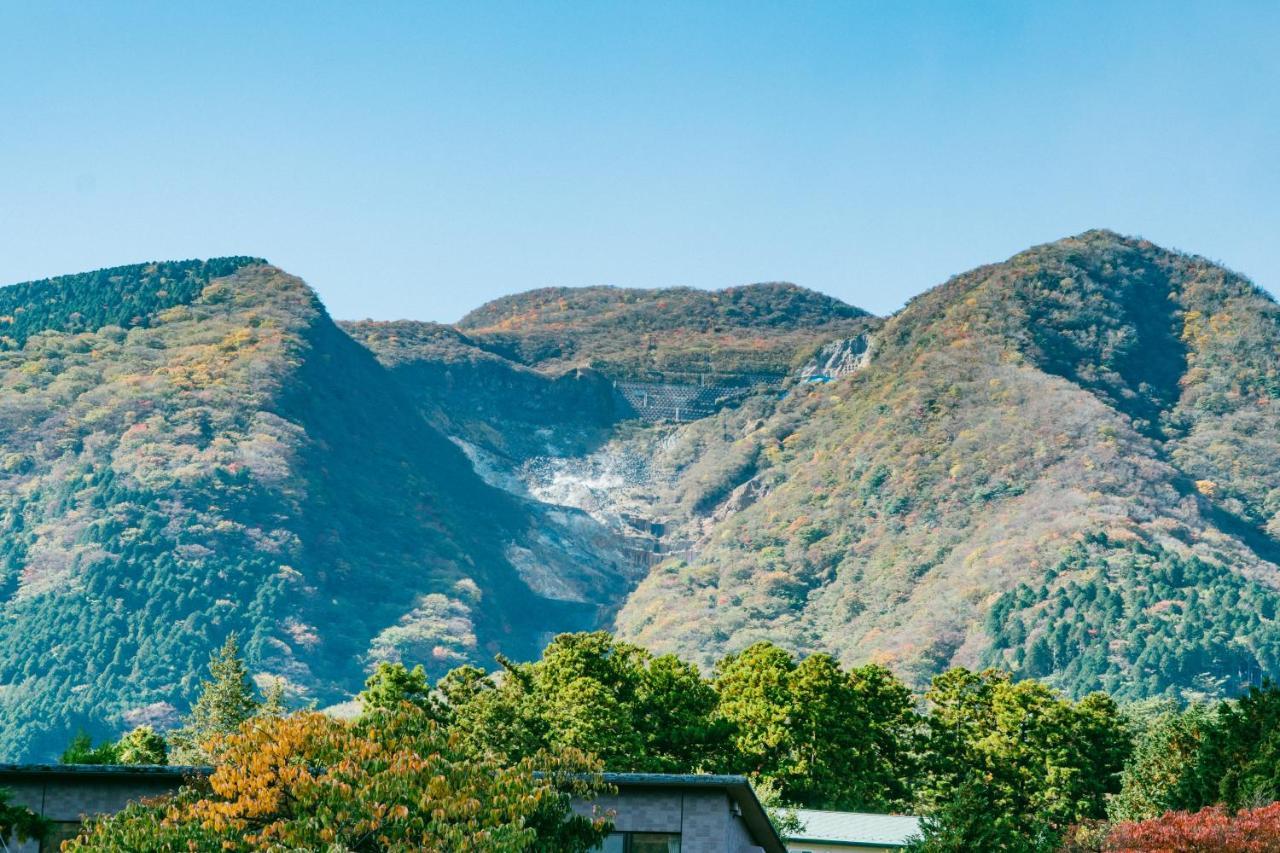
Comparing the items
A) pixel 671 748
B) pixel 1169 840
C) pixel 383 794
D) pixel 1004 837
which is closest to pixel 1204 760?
pixel 1004 837

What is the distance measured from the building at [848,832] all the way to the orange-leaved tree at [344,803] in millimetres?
44621

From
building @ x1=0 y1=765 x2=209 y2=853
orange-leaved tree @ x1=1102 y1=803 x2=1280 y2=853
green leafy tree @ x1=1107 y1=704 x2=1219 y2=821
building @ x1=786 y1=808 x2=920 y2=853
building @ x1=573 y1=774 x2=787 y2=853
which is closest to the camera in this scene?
building @ x1=573 y1=774 x2=787 y2=853

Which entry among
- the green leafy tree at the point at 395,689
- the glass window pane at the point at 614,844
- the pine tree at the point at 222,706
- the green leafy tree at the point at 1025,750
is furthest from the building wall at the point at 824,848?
the glass window pane at the point at 614,844

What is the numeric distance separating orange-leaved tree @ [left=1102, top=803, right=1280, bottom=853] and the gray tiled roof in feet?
104

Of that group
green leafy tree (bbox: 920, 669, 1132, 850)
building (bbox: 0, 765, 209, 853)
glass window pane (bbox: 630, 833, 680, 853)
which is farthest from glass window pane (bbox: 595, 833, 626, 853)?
green leafy tree (bbox: 920, 669, 1132, 850)

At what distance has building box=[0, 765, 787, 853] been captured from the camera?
36.5 metres

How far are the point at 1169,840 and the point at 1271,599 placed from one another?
156m

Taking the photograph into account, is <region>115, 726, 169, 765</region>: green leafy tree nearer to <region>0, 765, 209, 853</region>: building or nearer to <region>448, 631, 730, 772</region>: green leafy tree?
<region>448, 631, 730, 772</region>: green leafy tree

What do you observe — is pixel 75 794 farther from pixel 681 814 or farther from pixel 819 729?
pixel 819 729

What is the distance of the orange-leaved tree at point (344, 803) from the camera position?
3088cm

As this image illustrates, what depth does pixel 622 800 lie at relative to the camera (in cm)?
3719

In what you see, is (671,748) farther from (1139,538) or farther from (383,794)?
(1139,538)

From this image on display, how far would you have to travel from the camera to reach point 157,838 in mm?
30859

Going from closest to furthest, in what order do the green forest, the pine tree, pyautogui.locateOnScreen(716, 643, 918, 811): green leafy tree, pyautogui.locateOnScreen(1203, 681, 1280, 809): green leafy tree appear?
pyautogui.locateOnScreen(1203, 681, 1280, 809): green leafy tree < the green forest < pyautogui.locateOnScreen(716, 643, 918, 811): green leafy tree < the pine tree
